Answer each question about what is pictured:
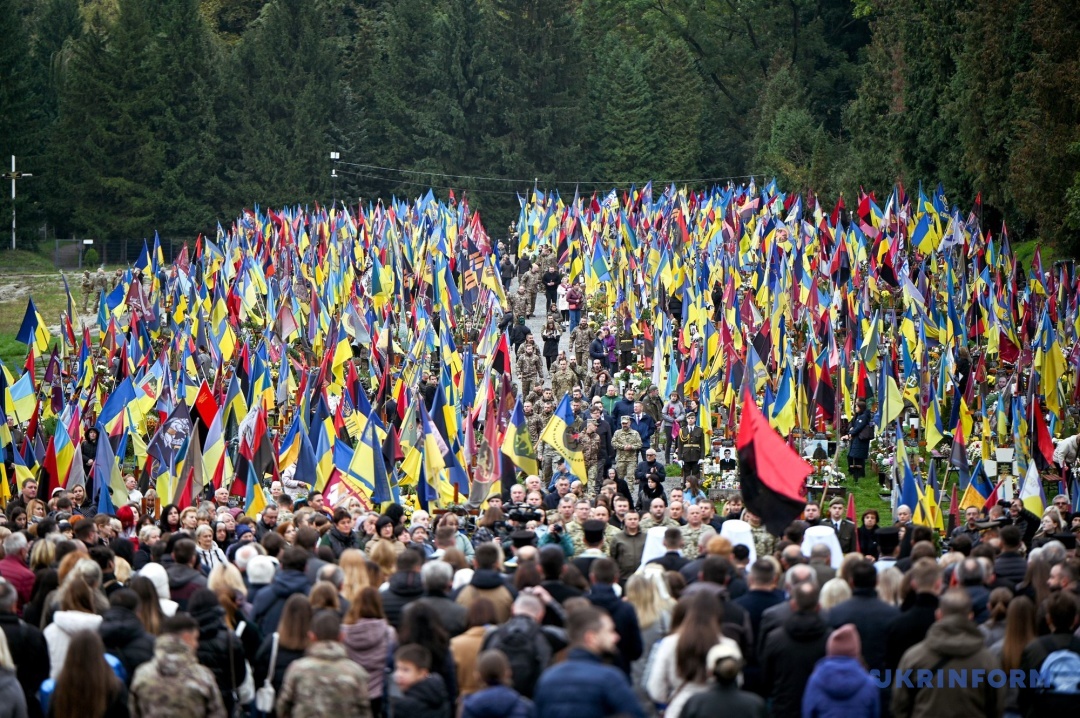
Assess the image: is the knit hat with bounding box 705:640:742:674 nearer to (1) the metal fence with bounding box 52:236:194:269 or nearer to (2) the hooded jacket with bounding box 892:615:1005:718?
(2) the hooded jacket with bounding box 892:615:1005:718

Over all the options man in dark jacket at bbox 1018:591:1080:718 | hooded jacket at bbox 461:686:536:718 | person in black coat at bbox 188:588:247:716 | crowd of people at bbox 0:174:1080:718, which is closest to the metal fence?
crowd of people at bbox 0:174:1080:718

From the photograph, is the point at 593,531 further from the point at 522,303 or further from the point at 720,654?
the point at 522,303

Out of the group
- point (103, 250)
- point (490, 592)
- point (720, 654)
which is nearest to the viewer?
point (720, 654)

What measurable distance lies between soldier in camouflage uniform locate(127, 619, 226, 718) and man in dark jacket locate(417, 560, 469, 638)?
4.34 ft

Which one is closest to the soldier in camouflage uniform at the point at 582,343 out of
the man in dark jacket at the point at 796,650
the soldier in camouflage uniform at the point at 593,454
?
the soldier in camouflage uniform at the point at 593,454

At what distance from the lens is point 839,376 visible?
24.8 m

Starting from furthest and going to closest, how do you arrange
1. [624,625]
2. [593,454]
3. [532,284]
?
1. [532,284]
2. [593,454]
3. [624,625]

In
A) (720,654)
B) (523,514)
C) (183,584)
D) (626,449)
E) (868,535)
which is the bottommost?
(626,449)

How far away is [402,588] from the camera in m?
10.4

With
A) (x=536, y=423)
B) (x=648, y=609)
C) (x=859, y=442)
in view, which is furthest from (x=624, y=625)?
(x=536, y=423)

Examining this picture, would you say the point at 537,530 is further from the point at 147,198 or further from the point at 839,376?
the point at 147,198

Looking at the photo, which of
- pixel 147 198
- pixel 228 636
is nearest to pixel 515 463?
pixel 228 636

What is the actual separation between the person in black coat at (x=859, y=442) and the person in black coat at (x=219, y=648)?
1474cm

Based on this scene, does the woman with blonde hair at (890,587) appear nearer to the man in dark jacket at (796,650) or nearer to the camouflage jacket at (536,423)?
the man in dark jacket at (796,650)
